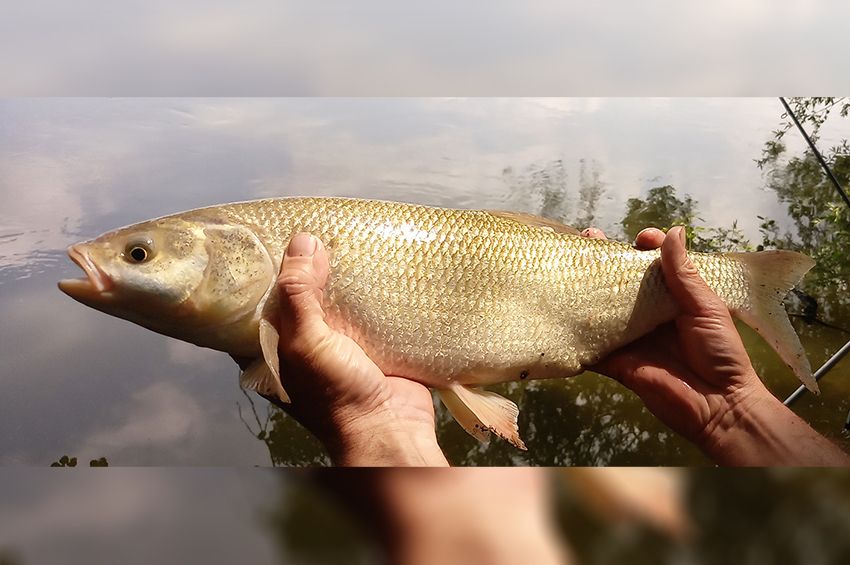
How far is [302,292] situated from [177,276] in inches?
6.6

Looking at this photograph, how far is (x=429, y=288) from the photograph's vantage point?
96 centimetres

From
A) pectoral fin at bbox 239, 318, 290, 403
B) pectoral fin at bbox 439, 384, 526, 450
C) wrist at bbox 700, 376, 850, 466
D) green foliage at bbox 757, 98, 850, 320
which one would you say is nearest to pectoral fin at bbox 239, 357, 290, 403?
pectoral fin at bbox 239, 318, 290, 403

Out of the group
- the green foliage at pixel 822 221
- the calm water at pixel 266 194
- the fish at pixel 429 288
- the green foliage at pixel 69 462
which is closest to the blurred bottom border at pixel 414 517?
the fish at pixel 429 288

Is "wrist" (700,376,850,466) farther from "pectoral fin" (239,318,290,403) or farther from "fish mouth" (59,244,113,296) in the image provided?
"fish mouth" (59,244,113,296)

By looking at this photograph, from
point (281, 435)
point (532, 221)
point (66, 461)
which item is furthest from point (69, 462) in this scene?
point (532, 221)

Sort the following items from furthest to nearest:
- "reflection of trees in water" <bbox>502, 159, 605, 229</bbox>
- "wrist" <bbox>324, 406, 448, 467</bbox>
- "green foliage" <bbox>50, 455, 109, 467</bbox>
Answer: "reflection of trees in water" <bbox>502, 159, 605, 229</bbox>
"green foliage" <bbox>50, 455, 109, 467</bbox>
"wrist" <bbox>324, 406, 448, 467</bbox>

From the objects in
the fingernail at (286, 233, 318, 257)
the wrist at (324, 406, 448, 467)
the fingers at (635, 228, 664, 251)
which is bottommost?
the wrist at (324, 406, 448, 467)

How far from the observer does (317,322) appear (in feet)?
2.90

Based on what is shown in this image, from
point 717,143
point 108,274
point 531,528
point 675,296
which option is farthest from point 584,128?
point 531,528

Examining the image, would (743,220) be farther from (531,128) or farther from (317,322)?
(317,322)

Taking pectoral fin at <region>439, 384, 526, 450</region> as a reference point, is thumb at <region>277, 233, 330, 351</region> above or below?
above

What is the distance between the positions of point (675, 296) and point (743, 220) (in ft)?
4.24

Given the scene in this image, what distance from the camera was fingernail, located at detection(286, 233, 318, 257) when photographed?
885 millimetres

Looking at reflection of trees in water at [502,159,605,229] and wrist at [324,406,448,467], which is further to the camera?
reflection of trees in water at [502,159,605,229]
